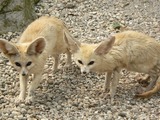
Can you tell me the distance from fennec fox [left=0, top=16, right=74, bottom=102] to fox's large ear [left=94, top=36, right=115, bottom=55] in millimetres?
496

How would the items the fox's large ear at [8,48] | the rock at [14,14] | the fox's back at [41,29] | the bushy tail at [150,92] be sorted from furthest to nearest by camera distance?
the rock at [14,14]
the fox's back at [41,29]
the bushy tail at [150,92]
the fox's large ear at [8,48]

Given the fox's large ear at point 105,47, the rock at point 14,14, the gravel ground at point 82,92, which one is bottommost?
the gravel ground at point 82,92

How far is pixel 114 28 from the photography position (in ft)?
30.4

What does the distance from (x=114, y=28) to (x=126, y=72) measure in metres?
1.91

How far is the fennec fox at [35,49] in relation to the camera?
623 cm

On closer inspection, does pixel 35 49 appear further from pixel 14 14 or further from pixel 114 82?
pixel 14 14

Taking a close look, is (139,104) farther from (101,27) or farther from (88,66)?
(101,27)

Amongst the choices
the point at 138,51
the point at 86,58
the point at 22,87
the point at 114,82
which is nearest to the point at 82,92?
the point at 114,82

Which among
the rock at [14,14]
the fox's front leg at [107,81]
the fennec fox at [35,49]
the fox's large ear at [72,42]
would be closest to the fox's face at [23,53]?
the fennec fox at [35,49]

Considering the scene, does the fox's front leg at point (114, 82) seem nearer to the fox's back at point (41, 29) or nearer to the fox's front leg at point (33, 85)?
the fox's front leg at point (33, 85)

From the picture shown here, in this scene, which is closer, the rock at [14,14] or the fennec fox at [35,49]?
the fennec fox at [35,49]

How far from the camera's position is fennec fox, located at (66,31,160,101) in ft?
21.4

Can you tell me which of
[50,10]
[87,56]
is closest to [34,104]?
[87,56]

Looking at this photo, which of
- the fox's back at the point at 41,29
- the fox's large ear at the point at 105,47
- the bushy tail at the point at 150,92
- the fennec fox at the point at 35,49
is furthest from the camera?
the fox's back at the point at 41,29
